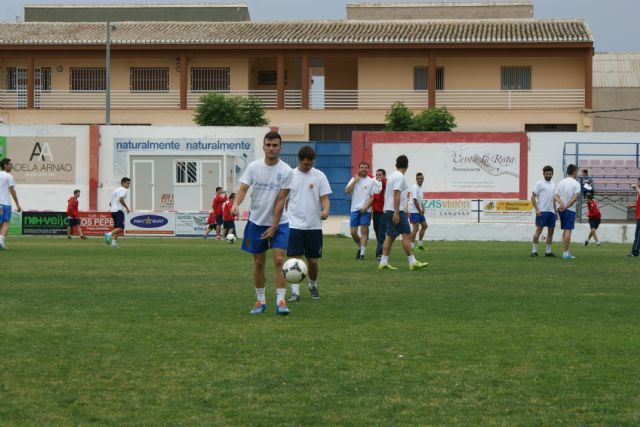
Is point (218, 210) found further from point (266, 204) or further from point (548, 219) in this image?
point (266, 204)

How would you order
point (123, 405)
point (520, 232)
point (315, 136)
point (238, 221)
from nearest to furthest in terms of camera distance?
point (123, 405) < point (520, 232) < point (238, 221) < point (315, 136)

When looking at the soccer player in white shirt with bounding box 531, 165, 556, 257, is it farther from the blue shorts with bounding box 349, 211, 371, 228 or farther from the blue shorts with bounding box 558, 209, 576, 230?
the blue shorts with bounding box 349, 211, 371, 228

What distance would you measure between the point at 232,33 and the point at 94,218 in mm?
17787

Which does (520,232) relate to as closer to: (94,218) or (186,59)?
(94,218)

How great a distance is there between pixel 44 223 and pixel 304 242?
86.2 ft

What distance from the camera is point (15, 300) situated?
12.8m

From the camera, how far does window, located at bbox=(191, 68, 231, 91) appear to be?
54688mm

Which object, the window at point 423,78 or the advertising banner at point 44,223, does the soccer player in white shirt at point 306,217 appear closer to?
the advertising banner at point 44,223

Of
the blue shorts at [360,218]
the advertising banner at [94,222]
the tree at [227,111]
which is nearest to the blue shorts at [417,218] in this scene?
the blue shorts at [360,218]

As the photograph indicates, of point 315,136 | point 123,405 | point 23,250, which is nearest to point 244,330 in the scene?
point 123,405

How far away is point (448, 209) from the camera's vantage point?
38.7 m

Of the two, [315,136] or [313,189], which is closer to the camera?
[313,189]

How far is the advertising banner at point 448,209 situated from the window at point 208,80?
18.7 meters

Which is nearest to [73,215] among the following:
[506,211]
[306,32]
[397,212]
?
[506,211]
